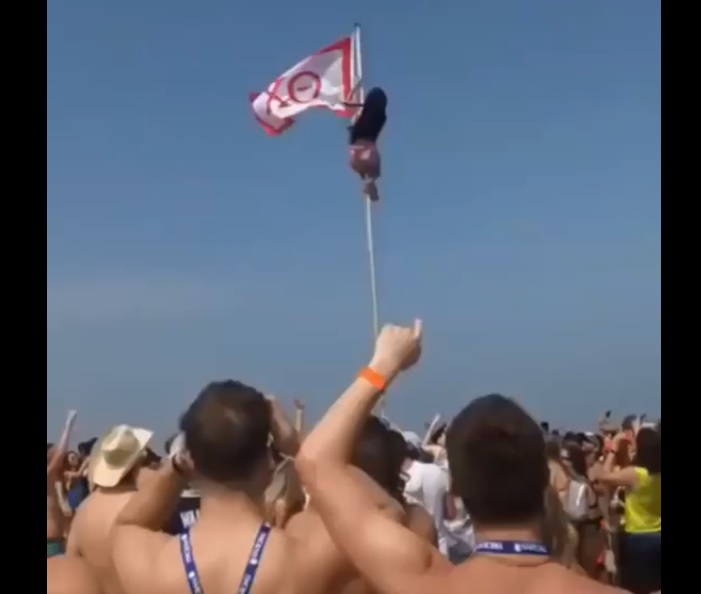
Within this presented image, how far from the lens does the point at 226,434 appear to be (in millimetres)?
2898

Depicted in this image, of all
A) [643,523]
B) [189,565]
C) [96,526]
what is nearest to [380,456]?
[189,565]

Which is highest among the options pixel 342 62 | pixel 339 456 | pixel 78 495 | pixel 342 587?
pixel 342 62

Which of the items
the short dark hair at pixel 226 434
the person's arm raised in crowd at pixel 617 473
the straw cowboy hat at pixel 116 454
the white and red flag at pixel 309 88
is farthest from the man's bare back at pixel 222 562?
the white and red flag at pixel 309 88

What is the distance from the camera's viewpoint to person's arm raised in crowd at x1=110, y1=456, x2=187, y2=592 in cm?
292

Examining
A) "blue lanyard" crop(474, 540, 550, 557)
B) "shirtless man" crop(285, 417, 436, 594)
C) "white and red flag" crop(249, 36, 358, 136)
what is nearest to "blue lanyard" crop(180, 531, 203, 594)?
"shirtless man" crop(285, 417, 436, 594)

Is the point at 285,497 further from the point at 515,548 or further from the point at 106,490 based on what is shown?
the point at 515,548

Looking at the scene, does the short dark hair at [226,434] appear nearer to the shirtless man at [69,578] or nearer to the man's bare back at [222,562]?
the man's bare back at [222,562]

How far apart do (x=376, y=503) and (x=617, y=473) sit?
20.8 ft

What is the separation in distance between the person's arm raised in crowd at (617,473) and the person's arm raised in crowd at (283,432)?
14.0ft

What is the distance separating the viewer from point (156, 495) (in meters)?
3.21

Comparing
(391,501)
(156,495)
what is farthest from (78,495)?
(391,501)

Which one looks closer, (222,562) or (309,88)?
(222,562)
